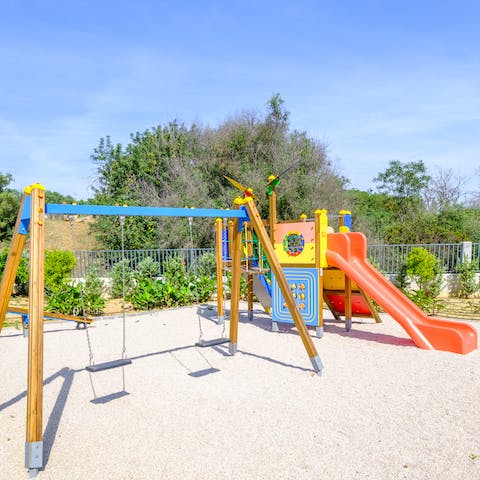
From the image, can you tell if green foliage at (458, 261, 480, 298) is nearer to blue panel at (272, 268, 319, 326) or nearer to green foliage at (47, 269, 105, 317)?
blue panel at (272, 268, 319, 326)

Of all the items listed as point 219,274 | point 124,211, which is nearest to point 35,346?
point 124,211

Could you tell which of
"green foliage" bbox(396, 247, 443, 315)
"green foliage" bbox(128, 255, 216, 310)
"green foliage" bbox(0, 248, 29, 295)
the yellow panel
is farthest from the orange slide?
"green foliage" bbox(0, 248, 29, 295)

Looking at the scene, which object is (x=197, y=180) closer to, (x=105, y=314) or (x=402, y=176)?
(x=105, y=314)

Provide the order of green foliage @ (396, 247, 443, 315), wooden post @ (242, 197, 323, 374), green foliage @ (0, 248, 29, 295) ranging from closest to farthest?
wooden post @ (242, 197, 323, 374) → green foliage @ (396, 247, 443, 315) → green foliage @ (0, 248, 29, 295)

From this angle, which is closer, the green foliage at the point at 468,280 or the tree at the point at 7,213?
the green foliage at the point at 468,280

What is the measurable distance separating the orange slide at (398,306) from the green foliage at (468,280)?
22.2 feet

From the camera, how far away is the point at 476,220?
56.0ft

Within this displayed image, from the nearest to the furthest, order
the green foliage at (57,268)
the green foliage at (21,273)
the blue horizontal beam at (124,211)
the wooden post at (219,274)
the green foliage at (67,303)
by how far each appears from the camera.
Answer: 1. the blue horizontal beam at (124,211)
2. the wooden post at (219,274)
3. the green foliage at (67,303)
4. the green foliage at (57,268)
5. the green foliage at (21,273)

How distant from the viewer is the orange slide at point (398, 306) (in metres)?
5.87

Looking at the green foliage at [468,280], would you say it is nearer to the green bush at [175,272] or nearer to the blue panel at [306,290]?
the blue panel at [306,290]

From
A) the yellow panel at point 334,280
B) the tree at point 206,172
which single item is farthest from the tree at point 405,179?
the yellow panel at point 334,280

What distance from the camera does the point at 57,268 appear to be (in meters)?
10.7

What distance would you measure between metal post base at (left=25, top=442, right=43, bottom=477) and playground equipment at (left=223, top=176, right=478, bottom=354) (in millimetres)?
3504

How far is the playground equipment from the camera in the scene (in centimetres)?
598
